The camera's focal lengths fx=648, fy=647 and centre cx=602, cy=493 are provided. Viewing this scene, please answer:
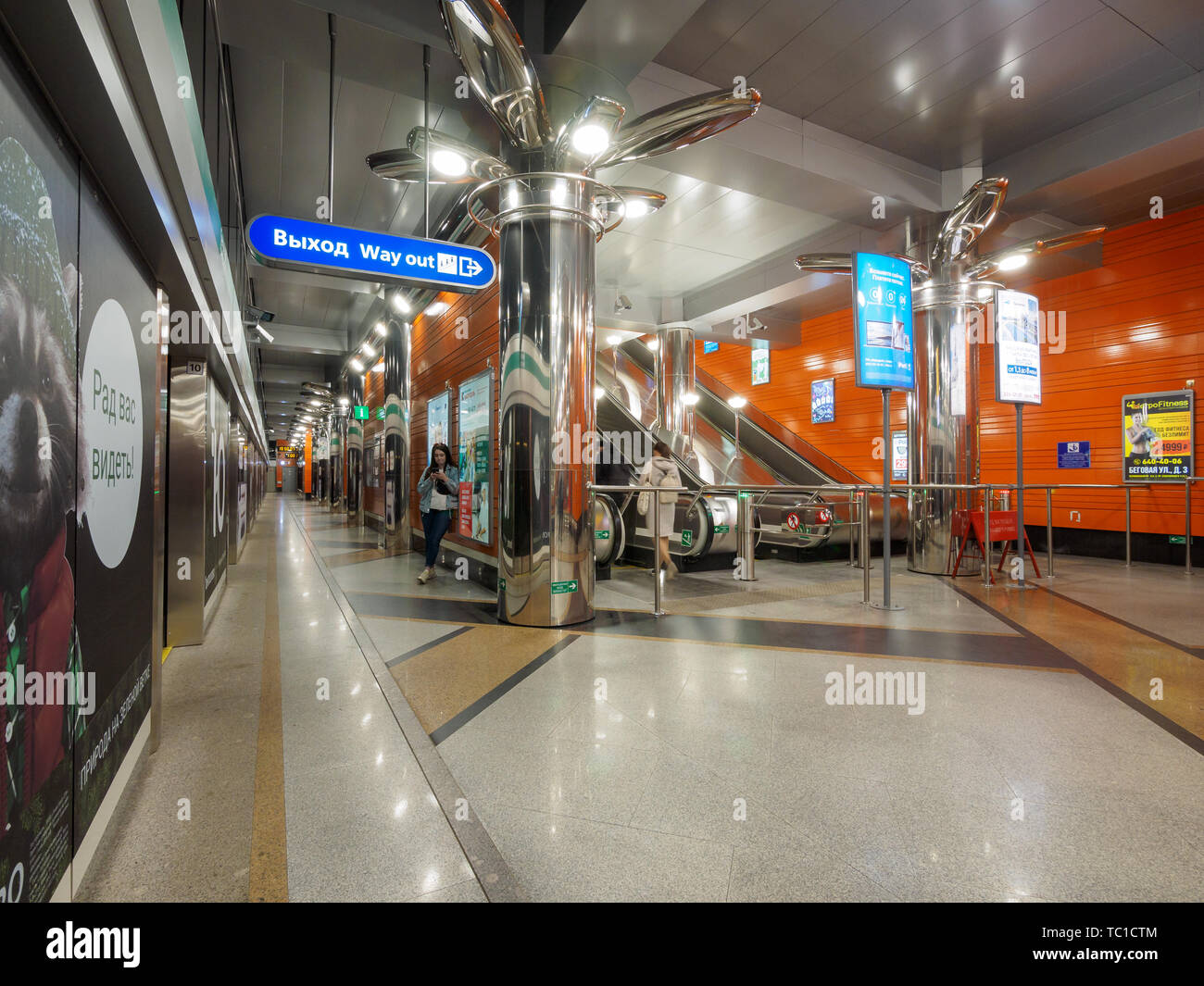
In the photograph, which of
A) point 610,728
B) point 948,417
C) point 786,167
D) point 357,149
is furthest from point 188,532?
point 948,417

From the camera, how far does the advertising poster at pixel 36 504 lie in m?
1.31

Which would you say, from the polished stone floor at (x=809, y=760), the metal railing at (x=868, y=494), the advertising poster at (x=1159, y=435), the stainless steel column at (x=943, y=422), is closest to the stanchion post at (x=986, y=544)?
the metal railing at (x=868, y=494)

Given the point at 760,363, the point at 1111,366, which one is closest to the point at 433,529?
the point at 1111,366

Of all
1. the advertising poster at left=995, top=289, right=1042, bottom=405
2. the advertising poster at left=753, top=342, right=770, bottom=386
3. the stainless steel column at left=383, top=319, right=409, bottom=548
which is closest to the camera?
the advertising poster at left=995, top=289, right=1042, bottom=405

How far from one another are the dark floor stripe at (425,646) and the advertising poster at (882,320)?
3.70 metres

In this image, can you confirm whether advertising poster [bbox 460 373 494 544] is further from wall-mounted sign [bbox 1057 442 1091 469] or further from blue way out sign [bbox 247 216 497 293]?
wall-mounted sign [bbox 1057 442 1091 469]

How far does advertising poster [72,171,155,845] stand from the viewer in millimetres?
1850

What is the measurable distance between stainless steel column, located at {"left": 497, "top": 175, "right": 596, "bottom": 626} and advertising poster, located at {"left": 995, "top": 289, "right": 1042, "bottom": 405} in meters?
4.29

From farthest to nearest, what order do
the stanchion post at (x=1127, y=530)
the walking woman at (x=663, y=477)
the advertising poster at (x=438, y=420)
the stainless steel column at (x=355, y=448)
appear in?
the stainless steel column at (x=355, y=448), the advertising poster at (x=438, y=420), the stanchion post at (x=1127, y=530), the walking woman at (x=663, y=477)

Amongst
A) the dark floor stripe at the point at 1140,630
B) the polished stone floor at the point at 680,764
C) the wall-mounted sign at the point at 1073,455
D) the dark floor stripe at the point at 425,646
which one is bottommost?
the polished stone floor at the point at 680,764

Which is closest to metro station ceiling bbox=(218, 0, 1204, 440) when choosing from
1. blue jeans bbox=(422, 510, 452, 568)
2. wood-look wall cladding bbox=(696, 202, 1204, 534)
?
wood-look wall cladding bbox=(696, 202, 1204, 534)

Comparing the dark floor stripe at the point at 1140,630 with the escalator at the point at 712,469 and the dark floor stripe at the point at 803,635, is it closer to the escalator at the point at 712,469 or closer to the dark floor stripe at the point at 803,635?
the dark floor stripe at the point at 803,635

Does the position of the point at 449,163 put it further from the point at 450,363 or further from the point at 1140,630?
the point at 1140,630

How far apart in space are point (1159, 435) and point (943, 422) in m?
3.11
